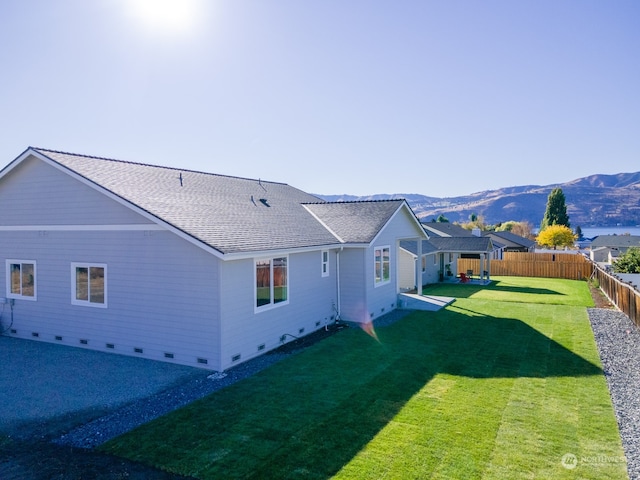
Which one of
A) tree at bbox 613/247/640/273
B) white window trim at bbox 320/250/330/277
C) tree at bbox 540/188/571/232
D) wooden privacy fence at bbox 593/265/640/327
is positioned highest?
tree at bbox 540/188/571/232

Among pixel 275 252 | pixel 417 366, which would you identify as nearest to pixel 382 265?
pixel 275 252

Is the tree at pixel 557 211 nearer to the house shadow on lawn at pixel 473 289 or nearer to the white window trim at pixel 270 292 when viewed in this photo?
the house shadow on lawn at pixel 473 289

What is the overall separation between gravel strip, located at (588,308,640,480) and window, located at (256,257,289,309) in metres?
8.63

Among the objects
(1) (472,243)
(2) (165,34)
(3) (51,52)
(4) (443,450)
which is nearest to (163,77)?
(2) (165,34)

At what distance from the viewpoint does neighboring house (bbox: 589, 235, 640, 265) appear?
56.9 m

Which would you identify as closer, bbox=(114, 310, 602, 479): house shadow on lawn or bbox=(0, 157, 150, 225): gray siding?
bbox=(114, 310, 602, 479): house shadow on lawn

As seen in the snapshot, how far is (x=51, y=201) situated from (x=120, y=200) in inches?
138

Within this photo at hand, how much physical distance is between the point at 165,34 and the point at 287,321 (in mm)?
10232

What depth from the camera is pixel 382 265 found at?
18.3 meters

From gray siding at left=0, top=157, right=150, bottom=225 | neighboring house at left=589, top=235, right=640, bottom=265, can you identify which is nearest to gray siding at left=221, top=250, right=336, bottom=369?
gray siding at left=0, top=157, right=150, bottom=225

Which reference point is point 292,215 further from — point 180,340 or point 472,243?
point 472,243

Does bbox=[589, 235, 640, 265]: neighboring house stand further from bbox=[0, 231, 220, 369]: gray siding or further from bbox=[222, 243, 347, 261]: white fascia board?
bbox=[0, 231, 220, 369]: gray siding

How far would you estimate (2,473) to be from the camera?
20.5 feet

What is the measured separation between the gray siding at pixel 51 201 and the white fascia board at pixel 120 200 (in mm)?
243
